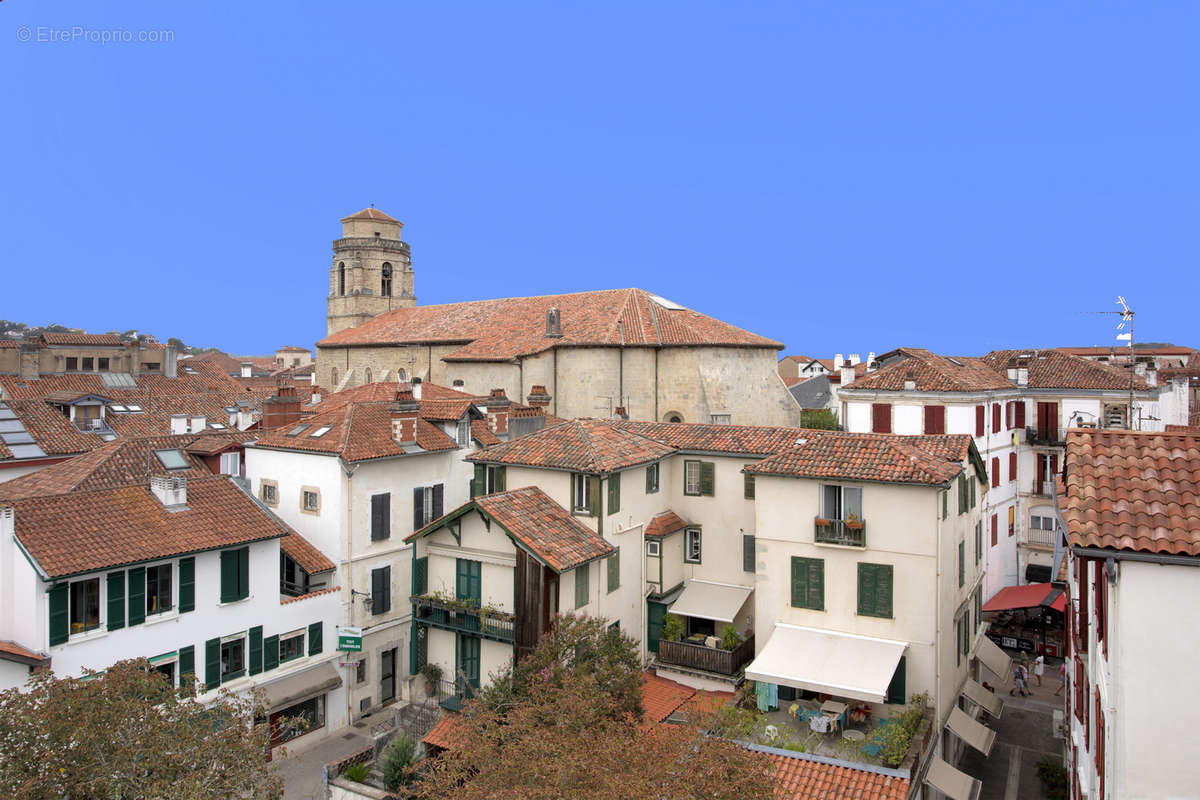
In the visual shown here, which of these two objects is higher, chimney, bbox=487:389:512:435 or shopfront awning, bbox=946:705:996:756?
chimney, bbox=487:389:512:435

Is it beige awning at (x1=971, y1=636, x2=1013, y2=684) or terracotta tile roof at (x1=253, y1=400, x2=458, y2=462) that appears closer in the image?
beige awning at (x1=971, y1=636, x2=1013, y2=684)

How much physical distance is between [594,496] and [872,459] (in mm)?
7934

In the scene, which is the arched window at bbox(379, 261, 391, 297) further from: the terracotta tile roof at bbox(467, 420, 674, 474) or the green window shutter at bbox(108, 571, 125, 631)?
the green window shutter at bbox(108, 571, 125, 631)

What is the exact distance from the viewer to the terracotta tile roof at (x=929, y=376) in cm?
3375

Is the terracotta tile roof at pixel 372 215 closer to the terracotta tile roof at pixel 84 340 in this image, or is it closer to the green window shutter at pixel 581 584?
the terracotta tile roof at pixel 84 340

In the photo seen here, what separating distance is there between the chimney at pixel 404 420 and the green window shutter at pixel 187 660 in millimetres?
9736

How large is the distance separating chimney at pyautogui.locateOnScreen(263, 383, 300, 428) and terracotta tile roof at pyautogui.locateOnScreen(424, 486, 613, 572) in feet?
36.9

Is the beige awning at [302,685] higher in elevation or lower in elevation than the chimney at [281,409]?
lower

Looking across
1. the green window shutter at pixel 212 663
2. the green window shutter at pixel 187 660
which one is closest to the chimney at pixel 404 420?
the green window shutter at pixel 212 663

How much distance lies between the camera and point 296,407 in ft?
107

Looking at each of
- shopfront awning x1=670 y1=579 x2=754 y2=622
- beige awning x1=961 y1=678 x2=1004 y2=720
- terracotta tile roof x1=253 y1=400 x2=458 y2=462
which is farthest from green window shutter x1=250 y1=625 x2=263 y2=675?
beige awning x1=961 y1=678 x2=1004 y2=720

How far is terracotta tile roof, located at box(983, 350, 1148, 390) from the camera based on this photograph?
1487 inches

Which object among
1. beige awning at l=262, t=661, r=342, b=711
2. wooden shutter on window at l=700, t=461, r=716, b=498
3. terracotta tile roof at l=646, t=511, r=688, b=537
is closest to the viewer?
beige awning at l=262, t=661, r=342, b=711

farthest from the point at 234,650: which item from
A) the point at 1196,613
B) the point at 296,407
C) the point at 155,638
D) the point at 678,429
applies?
the point at 1196,613
